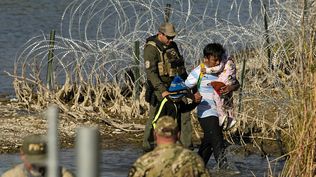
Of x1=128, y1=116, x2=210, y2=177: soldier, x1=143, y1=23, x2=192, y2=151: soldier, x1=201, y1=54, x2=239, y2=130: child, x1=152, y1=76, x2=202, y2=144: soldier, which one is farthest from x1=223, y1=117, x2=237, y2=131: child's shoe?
x1=128, y1=116, x2=210, y2=177: soldier

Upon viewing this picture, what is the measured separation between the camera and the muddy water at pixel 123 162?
1119cm

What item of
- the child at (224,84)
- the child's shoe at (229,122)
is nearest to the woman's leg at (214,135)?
the child at (224,84)

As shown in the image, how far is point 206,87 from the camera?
1112cm

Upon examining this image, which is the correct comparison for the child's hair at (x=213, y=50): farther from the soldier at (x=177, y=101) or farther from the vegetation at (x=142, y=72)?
the vegetation at (x=142, y=72)

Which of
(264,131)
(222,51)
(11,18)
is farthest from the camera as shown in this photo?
(11,18)

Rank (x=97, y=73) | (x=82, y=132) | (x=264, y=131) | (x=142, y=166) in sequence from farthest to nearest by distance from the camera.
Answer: (x=97, y=73) → (x=264, y=131) → (x=142, y=166) → (x=82, y=132)

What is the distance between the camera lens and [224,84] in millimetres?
11141

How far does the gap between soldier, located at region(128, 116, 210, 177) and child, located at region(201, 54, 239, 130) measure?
3.96 metres

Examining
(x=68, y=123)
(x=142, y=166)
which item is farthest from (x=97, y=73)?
(x=142, y=166)

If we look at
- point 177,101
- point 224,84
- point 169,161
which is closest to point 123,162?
point 177,101

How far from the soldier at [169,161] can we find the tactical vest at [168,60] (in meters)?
4.09

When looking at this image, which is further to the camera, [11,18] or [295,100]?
[11,18]

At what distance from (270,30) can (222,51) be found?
1.72 meters

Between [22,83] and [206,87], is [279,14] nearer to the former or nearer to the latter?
[206,87]
